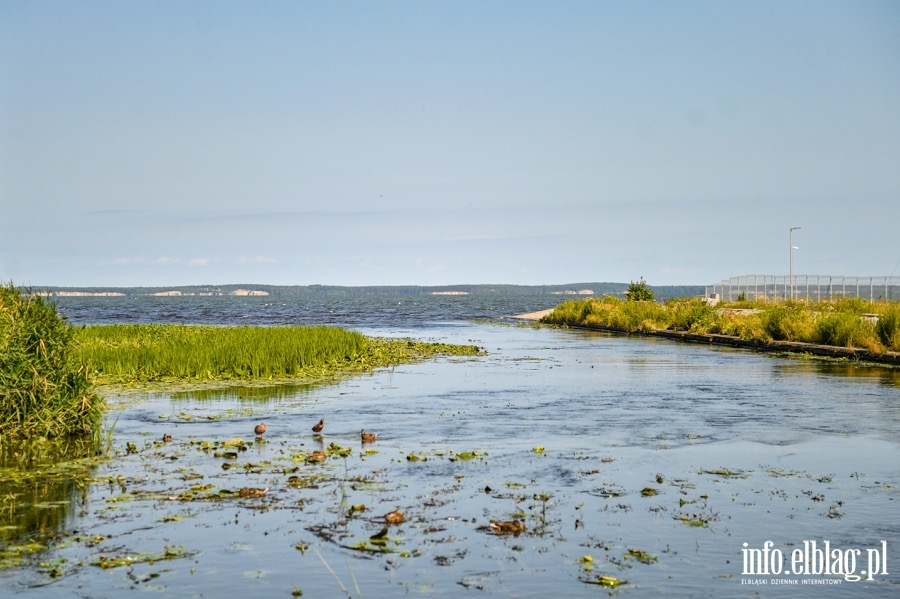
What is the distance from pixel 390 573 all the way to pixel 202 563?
1.77 meters

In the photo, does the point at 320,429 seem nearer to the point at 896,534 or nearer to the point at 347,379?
the point at 896,534

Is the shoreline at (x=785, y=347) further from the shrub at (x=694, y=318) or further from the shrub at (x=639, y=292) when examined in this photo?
the shrub at (x=639, y=292)

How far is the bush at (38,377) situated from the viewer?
49.0 feet

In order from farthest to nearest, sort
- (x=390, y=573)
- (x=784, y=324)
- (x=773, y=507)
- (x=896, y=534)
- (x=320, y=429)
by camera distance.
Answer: (x=784, y=324)
(x=320, y=429)
(x=773, y=507)
(x=896, y=534)
(x=390, y=573)

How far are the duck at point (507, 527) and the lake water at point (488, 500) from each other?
74mm

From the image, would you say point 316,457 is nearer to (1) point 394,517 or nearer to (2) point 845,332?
(1) point 394,517

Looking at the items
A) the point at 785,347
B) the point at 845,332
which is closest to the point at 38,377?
the point at 845,332

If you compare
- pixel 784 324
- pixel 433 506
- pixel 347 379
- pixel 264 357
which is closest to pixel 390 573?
pixel 433 506

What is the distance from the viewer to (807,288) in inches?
3012

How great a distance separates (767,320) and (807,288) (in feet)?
125

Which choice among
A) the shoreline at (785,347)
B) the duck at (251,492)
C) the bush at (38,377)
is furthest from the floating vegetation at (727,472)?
the shoreline at (785,347)

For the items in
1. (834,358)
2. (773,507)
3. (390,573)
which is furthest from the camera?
(834,358)

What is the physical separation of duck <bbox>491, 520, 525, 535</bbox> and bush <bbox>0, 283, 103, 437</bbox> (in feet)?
28.3

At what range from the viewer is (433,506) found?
1080 cm
